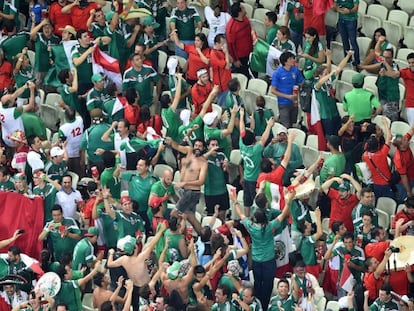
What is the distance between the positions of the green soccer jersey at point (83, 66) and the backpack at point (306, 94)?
123 inches

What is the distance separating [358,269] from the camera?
19.1 metres

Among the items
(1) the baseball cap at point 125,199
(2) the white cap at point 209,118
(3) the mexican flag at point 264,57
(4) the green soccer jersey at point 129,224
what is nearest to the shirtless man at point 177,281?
(4) the green soccer jersey at point 129,224

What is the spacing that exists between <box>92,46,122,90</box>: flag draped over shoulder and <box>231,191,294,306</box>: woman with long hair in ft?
15.0

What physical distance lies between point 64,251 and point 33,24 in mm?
5363

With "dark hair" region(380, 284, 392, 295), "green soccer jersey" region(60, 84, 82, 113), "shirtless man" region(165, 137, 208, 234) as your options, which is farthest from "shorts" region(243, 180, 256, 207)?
"green soccer jersey" region(60, 84, 82, 113)

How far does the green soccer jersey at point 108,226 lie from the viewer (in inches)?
806

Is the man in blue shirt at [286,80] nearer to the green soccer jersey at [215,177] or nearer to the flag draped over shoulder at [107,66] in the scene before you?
Result: the green soccer jersey at [215,177]

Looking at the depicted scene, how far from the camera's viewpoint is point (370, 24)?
78.1 ft

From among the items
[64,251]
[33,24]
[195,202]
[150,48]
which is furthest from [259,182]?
[33,24]

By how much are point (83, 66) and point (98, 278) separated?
15.6ft

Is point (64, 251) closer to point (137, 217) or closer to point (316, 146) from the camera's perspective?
point (137, 217)

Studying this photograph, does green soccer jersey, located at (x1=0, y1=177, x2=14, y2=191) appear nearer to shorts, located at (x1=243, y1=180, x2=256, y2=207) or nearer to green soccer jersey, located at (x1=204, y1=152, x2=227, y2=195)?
green soccer jersey, located at (x1=204, y1=152, x2=227, y2=195)

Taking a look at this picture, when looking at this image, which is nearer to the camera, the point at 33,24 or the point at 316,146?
the point at 316,146

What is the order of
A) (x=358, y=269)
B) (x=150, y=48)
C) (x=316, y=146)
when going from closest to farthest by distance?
(x=358, y=269) → (x=316, y=146) → (x=150, y=48)
